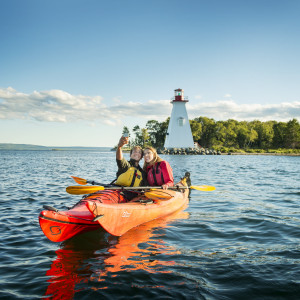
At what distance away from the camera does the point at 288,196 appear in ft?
32.9

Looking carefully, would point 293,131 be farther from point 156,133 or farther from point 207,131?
point 156,133

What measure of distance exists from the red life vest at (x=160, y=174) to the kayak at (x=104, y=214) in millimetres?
381

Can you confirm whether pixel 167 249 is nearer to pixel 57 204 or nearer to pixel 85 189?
pixel 85 189

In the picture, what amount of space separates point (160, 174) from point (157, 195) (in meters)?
0.71

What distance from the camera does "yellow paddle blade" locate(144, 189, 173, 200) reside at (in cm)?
655

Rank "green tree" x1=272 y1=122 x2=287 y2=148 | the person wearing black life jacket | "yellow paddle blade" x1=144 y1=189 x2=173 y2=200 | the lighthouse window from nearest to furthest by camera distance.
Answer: "yellow paddle blade" x1=144 y1=189 x2=173 y2=200 < the person wearing black life jacket < the lighthouse window < "green tree" x1=272 y1=122 x2=287 y2=148

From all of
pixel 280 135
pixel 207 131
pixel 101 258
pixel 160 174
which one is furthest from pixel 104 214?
pixel 280 135

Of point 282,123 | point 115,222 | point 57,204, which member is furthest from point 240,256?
point 282,123

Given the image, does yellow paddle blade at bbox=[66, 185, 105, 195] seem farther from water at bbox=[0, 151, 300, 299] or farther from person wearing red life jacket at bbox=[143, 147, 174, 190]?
person wearing red life jacket at bbox=[143, 147, 174, 190]

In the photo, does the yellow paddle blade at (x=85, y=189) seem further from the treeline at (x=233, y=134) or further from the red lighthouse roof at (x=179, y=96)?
the treeline at (x=233, y=134)

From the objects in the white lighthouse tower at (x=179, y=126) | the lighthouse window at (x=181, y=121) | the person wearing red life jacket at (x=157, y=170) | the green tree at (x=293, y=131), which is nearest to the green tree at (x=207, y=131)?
the green tree at (x=293, y=131)

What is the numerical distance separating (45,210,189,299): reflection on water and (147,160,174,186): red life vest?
1.55 m

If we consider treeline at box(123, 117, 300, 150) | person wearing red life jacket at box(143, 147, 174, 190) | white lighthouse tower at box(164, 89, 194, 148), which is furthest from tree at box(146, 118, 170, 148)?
person wearing red life jacket at box(143, 147, 174, 190)

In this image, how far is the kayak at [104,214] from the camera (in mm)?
4555
